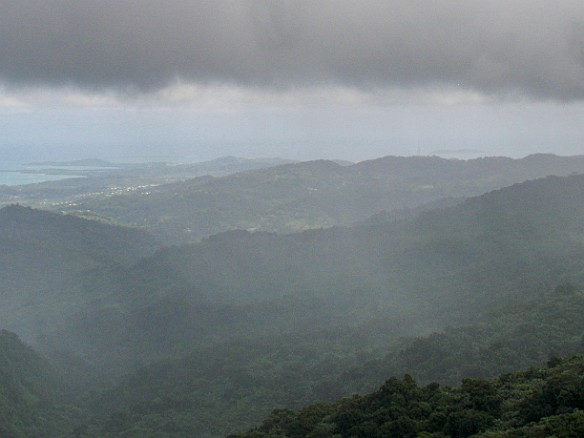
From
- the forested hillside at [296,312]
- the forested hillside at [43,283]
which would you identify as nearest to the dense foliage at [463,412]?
the forested hillside at [296,312]

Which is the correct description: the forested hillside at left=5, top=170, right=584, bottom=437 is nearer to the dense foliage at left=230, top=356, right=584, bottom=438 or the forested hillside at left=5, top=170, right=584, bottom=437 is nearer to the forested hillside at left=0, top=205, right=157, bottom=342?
the forested hillside at left=0, top=205, right=157, bottom=342

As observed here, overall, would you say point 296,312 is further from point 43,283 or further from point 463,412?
point 463,412

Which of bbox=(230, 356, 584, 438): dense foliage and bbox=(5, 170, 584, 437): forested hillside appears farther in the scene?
bbox=(5, 170, 584, 437): forested hillside

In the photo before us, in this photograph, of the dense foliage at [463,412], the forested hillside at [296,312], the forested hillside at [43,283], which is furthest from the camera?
the forested hillside at [43,283]

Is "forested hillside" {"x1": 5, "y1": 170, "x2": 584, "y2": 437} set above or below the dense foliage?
below

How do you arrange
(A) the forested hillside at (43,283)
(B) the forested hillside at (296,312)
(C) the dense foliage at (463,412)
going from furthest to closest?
(A) the forested hillside at (43,283), (B) the forested hillside at (296,312), (C) the dense foliage at (463,412)

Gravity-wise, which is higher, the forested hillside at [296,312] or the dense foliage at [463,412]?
the dense foliage at [463,412]

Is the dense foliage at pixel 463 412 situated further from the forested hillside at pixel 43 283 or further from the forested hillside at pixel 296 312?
the forested hillside at pixel 43 283

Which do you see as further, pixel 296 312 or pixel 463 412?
pixel 296 312

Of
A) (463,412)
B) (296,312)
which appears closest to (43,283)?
(296,312)

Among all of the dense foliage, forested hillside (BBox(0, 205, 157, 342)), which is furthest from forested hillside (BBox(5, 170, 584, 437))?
the dense foliage

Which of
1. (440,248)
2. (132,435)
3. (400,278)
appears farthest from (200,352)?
(440,248)
